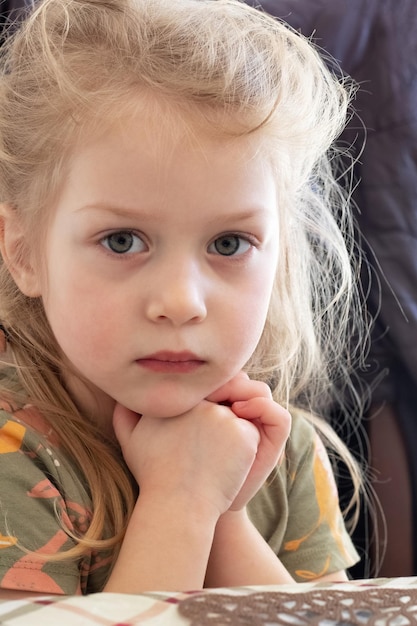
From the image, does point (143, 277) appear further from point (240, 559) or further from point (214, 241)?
point (240, 559)

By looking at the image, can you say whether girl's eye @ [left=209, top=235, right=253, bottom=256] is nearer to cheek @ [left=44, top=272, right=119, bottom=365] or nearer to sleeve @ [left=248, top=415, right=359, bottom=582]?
cheek @ [left=44, top=272, right=119, bottom=365]

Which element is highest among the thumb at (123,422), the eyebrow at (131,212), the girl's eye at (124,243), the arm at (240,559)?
the eyebrow at (131,212)

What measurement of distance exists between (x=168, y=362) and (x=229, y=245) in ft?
0.48

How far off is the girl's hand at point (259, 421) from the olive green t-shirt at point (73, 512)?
14 cm

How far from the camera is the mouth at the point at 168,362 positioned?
3.39 ft

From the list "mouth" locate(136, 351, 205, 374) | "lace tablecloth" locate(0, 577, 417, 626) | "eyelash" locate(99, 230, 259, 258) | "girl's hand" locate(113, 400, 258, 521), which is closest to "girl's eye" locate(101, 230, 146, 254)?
"eyelash" locate(99, 230, 259, 258)

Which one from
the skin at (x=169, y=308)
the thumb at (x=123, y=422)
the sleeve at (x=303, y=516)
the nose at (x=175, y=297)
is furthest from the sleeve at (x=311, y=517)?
the nose at (x=175, y=297)

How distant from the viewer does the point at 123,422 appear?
3.74 ft

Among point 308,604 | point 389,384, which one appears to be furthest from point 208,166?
point 389,384

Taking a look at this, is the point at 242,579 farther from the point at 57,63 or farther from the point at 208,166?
the point at 57,63

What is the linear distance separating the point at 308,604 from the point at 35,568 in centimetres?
32

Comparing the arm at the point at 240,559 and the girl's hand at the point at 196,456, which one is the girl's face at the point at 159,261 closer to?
the girl's hand at the point at 196,456

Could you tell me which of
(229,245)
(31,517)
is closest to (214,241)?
(229,245)

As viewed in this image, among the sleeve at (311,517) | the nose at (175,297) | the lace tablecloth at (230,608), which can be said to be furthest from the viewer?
the sleeve at (311,517)
